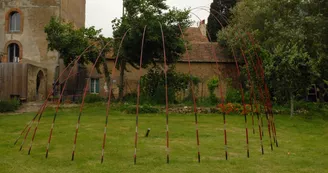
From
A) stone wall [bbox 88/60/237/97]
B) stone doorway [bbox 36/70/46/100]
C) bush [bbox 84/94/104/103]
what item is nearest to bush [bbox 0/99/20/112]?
bush [bbox 84/94/104/103]

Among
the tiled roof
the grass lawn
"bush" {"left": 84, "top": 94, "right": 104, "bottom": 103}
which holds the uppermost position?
the tiled roof

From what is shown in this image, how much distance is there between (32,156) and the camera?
30.0 ft

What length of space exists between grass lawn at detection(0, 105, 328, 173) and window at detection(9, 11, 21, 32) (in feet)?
49.3

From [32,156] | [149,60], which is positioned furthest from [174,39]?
[32,156]

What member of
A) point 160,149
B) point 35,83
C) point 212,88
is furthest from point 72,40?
point 160,149

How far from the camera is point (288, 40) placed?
75.5 ft

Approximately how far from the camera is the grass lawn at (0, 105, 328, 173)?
26.3ft

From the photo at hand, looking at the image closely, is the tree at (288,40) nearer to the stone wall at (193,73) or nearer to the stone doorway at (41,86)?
the stone wall at (193,73)

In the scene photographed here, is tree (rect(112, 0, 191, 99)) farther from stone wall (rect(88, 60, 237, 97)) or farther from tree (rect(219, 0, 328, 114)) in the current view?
stone wall (rect(88, 60, 237, 97))

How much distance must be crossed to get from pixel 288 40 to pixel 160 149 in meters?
16.2

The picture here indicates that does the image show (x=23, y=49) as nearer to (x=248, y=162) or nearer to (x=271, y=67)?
(x=271, y=67)

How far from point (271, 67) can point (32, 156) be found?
13.3 meters

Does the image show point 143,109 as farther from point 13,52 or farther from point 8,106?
point 13,52

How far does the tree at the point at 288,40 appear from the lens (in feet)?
59.9
